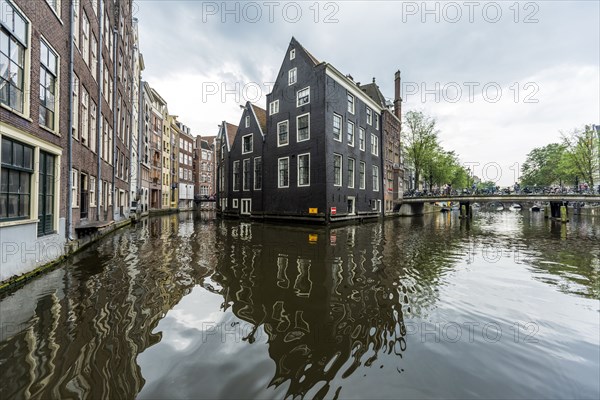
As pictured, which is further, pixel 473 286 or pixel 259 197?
pixel 259 197

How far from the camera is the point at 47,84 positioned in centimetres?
911

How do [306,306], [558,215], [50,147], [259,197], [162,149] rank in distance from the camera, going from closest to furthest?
[306,306] → [50,147] → [259,197] → [558,215] → [162,149]

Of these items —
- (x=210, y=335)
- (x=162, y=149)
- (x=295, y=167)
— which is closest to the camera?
(x=210, y=335)

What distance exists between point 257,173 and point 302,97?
10.2 metres

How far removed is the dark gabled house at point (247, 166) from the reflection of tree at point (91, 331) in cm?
2317

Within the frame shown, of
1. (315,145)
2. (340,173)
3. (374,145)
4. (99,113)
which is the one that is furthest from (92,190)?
(374,145)

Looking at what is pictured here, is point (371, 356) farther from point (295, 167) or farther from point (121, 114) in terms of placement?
point (121, 114)

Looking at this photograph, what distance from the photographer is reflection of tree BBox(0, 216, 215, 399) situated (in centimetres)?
293

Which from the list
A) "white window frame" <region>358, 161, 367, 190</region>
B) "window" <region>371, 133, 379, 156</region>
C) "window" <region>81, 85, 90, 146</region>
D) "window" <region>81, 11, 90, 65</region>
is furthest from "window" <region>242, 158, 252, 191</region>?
"window" <region>81, 11, 90, 65</region>

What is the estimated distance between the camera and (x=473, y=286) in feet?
22.0

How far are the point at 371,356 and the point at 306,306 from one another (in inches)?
71.5

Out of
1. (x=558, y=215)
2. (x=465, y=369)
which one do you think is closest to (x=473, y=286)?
(x=465, y=369)

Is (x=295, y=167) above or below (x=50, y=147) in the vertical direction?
above

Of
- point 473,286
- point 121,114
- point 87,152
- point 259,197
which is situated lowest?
point 473,286
